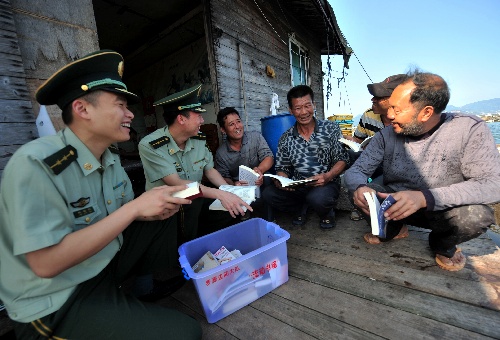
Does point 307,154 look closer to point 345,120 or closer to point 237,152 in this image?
point 237,152

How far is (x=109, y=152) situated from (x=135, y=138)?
7.02 metres

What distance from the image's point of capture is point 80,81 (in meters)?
1.25

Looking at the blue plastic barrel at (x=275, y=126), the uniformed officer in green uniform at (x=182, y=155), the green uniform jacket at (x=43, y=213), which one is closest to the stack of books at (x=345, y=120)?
the blue plastic barrel at (x=275, y=126)

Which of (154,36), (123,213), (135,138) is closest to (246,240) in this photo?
(123,213)

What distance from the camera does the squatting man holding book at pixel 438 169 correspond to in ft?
4.98

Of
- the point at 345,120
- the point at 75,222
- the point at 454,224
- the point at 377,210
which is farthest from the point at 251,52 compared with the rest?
the point at 345,120

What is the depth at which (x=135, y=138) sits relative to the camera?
784 centimetres

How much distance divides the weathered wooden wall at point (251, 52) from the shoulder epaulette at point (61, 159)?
3212 millimetres

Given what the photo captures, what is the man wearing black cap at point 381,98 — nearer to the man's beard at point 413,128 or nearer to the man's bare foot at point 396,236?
the man's beard at point 413,128

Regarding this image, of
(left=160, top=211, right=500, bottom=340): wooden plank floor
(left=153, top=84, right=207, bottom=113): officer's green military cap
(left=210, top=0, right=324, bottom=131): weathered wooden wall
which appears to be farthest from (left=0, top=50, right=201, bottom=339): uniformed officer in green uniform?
(left=210, top=0, right=324, bottom=131): weathered wooden wall

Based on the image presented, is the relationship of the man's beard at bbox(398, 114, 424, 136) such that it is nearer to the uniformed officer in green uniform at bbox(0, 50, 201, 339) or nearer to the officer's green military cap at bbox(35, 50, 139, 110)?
the uniformed officer in green uniform at bbox(0, 50, 201, 339)

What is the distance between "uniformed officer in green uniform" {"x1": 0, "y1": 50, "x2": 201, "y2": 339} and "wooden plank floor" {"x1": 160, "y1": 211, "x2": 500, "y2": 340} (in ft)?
1.47

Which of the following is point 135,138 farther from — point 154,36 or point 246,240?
point 246,240

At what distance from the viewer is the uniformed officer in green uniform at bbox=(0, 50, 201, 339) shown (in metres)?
0.95
